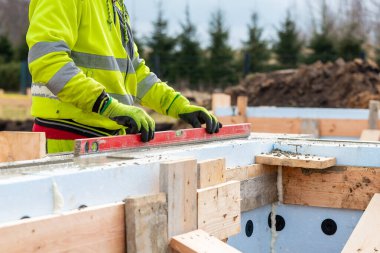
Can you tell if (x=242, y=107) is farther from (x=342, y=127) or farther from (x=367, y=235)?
(x=367, y=235)

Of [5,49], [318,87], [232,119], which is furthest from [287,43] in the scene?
[232,119]

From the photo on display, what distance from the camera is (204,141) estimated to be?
388 cm

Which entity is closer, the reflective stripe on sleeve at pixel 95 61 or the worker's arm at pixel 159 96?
the reflective stripe on sleeve at pixel 95 61

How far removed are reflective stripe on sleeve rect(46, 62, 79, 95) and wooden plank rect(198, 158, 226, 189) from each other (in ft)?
3.13

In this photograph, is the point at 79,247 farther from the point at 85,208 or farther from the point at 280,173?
the point at 280,173

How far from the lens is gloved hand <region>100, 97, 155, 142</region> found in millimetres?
3285

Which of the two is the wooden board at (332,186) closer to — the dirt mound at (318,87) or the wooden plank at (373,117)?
the wooden plank at (373,117)

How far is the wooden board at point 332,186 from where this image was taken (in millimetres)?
3869

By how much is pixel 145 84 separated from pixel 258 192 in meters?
1.27

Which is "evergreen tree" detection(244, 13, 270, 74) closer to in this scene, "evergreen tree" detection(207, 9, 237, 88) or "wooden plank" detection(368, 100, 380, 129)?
"evergreen tree" detection(207, 9, 237, 88)

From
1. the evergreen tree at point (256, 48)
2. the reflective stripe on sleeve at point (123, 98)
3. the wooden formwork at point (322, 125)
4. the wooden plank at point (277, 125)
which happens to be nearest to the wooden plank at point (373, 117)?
the wooden formwork at point (322, 125)

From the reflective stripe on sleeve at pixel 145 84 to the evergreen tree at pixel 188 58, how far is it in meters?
25.1

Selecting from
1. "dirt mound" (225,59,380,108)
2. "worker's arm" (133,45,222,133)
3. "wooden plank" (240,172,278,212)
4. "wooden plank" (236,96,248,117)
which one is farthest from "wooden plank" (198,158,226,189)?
"dirt mound" (225,59,380,108)

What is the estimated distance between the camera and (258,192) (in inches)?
154
